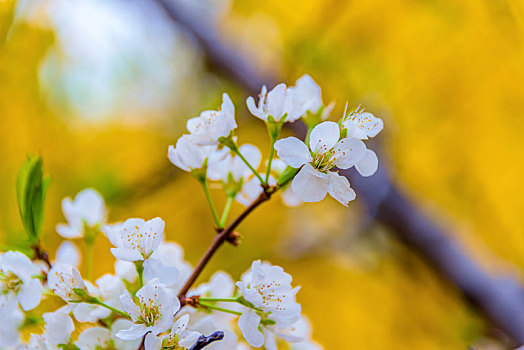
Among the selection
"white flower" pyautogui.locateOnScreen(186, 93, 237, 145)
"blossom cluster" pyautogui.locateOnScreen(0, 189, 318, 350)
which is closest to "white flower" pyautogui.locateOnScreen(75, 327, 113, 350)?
"blossom cluster" pyautogui.locateOnScreen(0, 189, 318, 350)

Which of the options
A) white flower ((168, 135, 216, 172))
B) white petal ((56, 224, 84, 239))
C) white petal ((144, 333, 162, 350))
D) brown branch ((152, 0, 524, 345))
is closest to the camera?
white petal ((144, 333, 162, 350))

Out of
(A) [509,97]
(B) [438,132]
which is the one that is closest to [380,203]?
(B) [438,132]

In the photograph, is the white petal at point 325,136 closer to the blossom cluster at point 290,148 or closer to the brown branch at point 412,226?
the blossom cluster at point 290,148

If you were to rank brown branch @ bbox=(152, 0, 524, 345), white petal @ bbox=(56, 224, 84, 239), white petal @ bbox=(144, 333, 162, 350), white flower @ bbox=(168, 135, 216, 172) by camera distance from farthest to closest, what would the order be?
1. brown branch @ bbox=(152, 0, 524, 345)
2. white petal @ bbox=(56, 224, 84, 239)
3. white flower @ bbox=(168, 135, 216, 172)
4. white petal @ bbox=(144, 333, 162, 350)

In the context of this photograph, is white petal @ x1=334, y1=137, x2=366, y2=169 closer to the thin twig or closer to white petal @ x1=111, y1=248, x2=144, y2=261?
white petal @ x1=111, y1=248, x2=144, y2=261

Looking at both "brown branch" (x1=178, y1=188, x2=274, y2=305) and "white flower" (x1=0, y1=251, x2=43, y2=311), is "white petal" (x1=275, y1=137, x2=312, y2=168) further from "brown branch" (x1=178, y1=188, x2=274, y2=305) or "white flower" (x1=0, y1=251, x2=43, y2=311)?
"white flower" (x1=0, y1=251, x2=43, y2=311)

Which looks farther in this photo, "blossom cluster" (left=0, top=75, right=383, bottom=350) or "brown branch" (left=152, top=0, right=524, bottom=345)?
"brown branch" (left=152, top=0, right=524, bottom=345)

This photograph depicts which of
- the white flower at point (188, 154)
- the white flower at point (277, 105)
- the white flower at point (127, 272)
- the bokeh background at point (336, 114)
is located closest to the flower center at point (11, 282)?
the white flower at point (127, 272)

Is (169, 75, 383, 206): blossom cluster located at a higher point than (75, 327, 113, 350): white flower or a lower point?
higher
